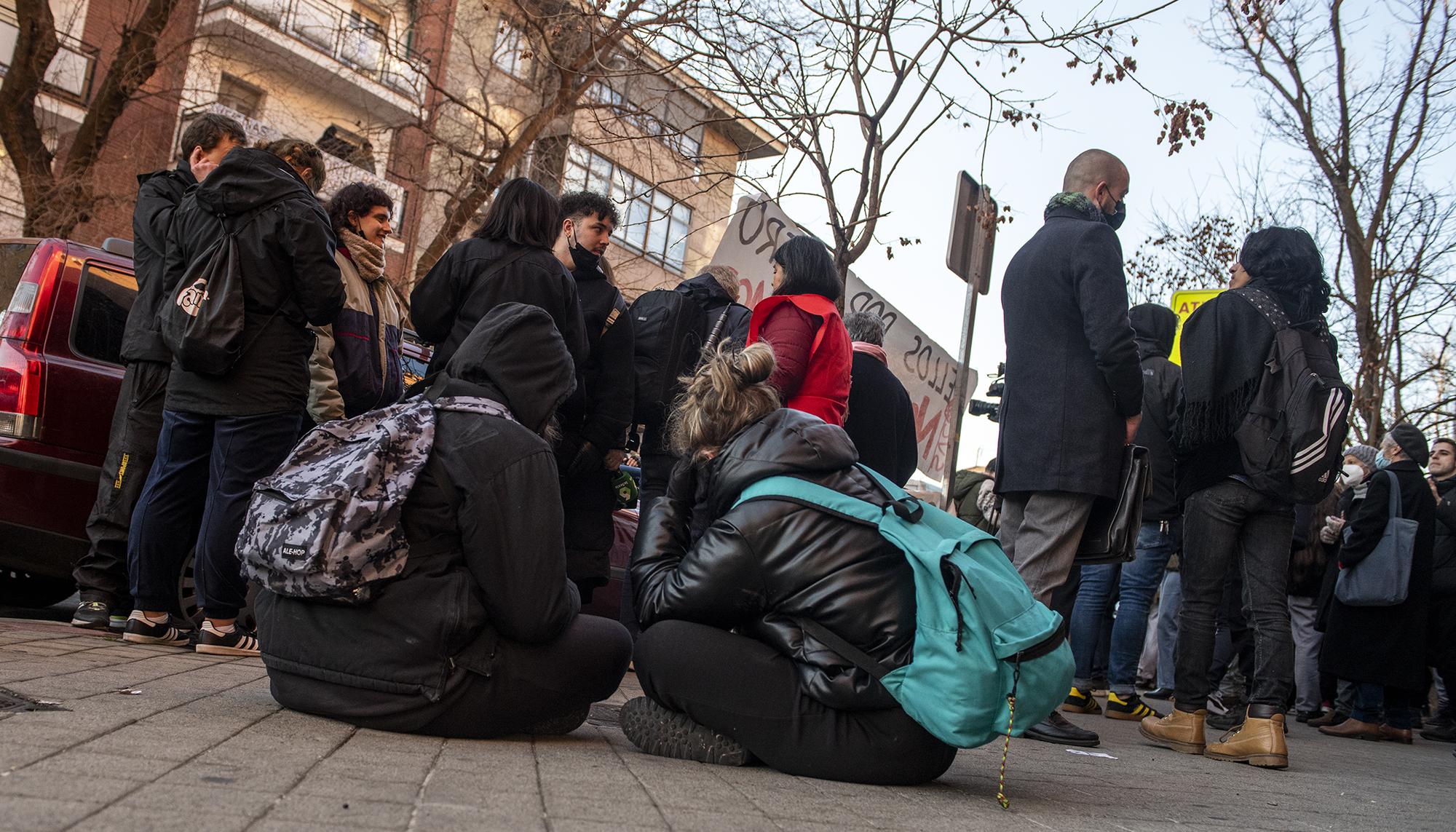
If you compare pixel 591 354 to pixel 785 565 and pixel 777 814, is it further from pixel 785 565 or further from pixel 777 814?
pixel 777 814

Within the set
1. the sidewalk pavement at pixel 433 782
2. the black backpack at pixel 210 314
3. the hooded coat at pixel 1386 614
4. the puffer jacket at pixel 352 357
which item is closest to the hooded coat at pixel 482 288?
the puffer jacket at pixel 352 357

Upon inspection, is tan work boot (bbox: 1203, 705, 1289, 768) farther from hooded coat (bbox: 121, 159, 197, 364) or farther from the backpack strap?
hooded coat (bbox: 121, 159, 197, 364)

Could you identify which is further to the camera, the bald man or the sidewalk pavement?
the bald man

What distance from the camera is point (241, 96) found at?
23047mm

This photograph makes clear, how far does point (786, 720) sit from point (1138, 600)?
417 cm

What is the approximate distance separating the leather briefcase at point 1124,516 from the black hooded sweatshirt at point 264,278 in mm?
3222

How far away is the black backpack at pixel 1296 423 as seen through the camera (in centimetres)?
489

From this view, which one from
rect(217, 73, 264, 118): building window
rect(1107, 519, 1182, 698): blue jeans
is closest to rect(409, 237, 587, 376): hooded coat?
rect(1107, 519, 1182, 698): blue jeans

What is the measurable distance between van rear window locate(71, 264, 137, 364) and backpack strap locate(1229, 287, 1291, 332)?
496 cm

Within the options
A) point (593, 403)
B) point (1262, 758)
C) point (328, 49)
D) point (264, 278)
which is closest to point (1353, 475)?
point (1262, 758)

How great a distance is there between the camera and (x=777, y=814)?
9.05 feet

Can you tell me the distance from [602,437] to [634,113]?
15.9 feet

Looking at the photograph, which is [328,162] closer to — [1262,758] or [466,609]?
[1262,758]

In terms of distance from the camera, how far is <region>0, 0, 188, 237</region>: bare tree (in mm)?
11977
